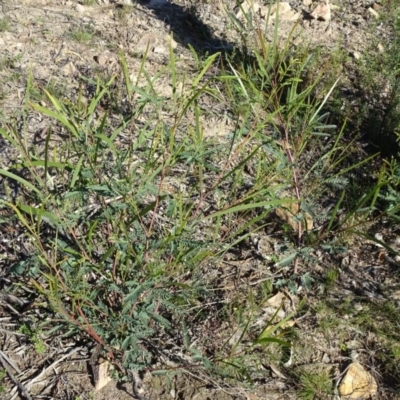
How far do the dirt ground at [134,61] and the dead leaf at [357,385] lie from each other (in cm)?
5

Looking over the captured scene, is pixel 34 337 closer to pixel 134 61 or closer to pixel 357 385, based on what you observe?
pixel 357 385

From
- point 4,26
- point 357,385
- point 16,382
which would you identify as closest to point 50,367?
point 16,382

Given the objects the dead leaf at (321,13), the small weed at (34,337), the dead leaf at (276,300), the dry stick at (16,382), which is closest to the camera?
the dry stick at (16,382)

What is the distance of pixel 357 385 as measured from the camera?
223cm

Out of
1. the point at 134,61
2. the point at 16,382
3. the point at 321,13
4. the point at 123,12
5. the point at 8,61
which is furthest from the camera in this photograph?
the point at 321,13

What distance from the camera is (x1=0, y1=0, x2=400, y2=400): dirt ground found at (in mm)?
2172

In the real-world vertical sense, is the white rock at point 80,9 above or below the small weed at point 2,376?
above

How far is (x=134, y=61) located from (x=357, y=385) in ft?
8.78

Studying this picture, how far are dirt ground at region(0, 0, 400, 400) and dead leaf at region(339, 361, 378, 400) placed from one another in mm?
54

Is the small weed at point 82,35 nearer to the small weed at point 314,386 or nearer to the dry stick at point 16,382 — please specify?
the dry stick at point 16,382

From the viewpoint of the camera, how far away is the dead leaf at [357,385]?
221cm

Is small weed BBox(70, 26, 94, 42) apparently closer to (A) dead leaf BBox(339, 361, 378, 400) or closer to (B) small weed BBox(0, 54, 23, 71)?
(B) small weed BBox(0, 54, 23, 71)

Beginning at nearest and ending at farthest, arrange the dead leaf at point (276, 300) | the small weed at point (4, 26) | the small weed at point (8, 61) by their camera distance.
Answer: the dead leaf at point (276, 300) → the small weed at point (8, 61) → the small weed at point (4, 26)

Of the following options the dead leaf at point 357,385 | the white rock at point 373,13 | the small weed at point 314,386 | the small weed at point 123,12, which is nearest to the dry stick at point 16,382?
the small weed at point 314,386
